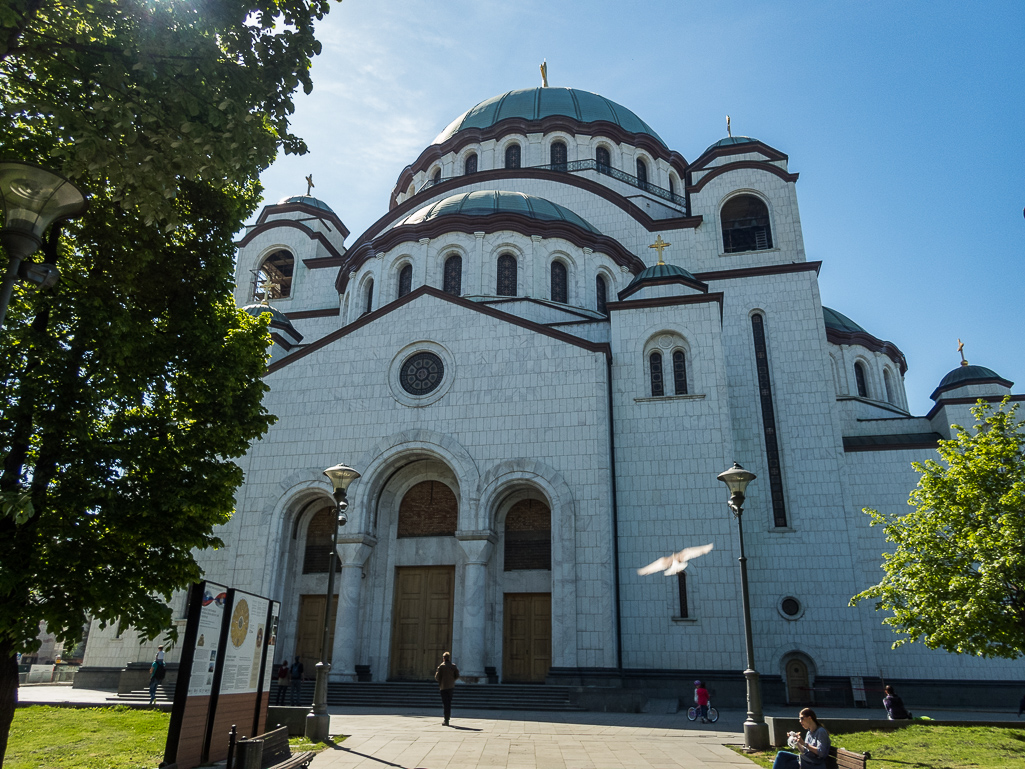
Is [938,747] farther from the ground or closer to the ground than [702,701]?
closer to the ground

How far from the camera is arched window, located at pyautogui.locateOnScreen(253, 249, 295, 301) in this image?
31.6 meters

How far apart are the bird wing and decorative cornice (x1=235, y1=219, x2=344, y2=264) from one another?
19935mm

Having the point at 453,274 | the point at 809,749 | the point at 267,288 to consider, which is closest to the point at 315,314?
the point at 267,288

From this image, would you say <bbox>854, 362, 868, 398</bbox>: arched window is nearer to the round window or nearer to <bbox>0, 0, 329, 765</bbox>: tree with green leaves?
the round window

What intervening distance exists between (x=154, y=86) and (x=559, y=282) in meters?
19.1

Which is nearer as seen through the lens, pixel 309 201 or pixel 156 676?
pixel 156 676

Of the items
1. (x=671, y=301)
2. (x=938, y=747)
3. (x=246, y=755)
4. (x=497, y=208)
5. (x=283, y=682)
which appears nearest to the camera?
(x=246, y=755)

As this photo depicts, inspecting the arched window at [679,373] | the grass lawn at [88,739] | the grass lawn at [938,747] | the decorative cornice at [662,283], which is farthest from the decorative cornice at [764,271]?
the grass lawn at [88,739]

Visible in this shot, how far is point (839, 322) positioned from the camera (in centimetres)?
3198

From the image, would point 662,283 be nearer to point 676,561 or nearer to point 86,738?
point 676,561

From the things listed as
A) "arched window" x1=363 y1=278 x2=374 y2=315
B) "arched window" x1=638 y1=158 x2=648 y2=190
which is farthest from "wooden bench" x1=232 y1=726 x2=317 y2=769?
"arched window" x1=638 y1=158 x2=648 y2=190

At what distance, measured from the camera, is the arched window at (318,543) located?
21.5 meters

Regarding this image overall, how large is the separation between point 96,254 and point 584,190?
23.3 meters

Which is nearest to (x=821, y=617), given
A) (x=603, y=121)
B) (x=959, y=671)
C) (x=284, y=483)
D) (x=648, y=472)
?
(x=959, y=671)
